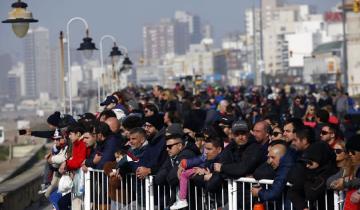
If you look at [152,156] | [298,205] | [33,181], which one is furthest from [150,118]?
[33,181]

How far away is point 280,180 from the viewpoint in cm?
1115

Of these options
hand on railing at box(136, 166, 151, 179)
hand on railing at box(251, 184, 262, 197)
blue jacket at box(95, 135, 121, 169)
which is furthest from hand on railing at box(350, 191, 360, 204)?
blue jacket at box(95, 135, 121, 169)

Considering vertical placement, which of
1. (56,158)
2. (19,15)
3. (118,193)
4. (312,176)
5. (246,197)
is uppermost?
(19,15)

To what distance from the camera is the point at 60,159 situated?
1585 cm

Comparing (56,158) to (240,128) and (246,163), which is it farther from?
(246,163)

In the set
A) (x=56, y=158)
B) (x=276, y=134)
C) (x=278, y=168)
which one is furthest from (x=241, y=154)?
(x=56, y=158)

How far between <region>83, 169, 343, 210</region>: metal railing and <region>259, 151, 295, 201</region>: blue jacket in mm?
108

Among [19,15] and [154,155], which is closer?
[154,155]

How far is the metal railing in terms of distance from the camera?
11448 millimetres

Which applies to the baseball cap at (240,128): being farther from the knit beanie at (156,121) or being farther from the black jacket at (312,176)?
the knit beanie at (156,121)

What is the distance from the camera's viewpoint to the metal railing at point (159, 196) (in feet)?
37.6

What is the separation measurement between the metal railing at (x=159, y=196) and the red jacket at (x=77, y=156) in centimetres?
22

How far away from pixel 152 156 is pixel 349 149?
372 cm

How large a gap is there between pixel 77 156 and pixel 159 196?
83.7 inches
